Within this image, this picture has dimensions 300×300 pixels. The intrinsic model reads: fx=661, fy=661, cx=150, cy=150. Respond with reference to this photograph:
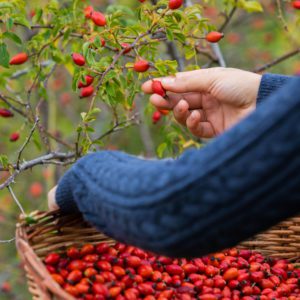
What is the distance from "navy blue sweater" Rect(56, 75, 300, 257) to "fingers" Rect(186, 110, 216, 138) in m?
0.82

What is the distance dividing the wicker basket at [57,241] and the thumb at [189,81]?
0.50 metres

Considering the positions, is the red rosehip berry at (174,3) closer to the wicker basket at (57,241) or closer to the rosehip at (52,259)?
the wicker basket at (57,241)

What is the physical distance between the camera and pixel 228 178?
→ 121 centimetres

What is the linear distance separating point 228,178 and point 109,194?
282mm

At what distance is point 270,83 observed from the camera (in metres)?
1.97

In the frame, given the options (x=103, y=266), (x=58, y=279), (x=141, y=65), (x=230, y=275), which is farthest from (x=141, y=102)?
(x=58, y=279)

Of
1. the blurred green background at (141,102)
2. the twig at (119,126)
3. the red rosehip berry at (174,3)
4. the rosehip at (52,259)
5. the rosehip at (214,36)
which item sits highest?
the red rosehip berry at (174,3)

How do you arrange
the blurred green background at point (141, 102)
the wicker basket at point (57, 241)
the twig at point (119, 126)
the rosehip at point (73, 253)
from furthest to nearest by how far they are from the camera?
the blurred green background at point (141, 102) < the twig at point (119, 126) < the rosehip at point (73, 253) < the wicker basket at point (57, 241)

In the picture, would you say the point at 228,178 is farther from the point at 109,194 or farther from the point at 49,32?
the point at 49,32

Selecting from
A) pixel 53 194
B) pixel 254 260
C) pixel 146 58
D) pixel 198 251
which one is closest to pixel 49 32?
pixel 146 58

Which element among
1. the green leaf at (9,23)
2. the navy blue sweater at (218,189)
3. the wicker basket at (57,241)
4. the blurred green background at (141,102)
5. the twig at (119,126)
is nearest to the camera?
the navy blue sweater at (218,189)

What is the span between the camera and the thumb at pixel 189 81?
2.05 metres

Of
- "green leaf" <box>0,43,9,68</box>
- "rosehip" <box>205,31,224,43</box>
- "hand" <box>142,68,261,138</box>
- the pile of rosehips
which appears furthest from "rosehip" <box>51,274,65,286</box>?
"rosehip" <box>205,31,224,43</box>

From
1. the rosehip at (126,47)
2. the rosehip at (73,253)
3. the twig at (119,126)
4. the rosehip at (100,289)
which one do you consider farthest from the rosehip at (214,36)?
the rosehip at (100,289)
